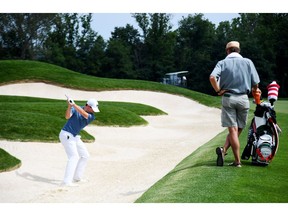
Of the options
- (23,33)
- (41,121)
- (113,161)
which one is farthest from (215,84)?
(23,33)

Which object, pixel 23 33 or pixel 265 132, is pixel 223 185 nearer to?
pixel 265 132

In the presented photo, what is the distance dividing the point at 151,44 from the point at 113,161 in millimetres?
9521

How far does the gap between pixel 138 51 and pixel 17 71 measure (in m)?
5.02

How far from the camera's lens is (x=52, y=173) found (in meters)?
8.45

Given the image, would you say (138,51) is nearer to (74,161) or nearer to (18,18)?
(18,18)

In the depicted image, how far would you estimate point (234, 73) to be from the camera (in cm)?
655

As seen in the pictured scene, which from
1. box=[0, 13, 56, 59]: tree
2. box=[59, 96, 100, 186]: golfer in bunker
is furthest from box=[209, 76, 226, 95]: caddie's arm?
box=[0, 13, 56, 59]: tree

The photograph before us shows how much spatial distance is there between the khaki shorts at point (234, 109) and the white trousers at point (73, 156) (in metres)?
2.26

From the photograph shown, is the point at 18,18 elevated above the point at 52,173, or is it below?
above

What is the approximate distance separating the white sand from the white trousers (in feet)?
0.70

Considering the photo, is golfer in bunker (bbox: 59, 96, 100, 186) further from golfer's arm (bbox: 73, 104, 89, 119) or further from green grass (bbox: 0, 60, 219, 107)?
green grass (bbox: 0, 60, 219, 107)

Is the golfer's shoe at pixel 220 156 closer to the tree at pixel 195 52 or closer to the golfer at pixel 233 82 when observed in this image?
the golfer at pixel 233 82

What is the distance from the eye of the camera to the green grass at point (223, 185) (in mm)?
5840
